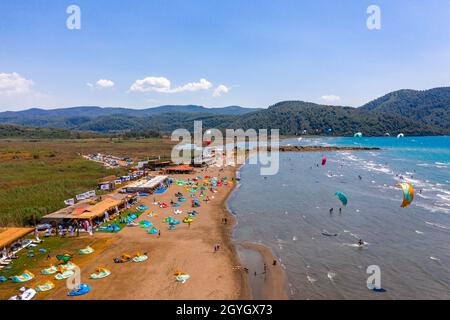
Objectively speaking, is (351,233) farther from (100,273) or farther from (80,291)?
(80,291)

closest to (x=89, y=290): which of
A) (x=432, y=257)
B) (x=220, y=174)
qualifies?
(x=432, y=257)

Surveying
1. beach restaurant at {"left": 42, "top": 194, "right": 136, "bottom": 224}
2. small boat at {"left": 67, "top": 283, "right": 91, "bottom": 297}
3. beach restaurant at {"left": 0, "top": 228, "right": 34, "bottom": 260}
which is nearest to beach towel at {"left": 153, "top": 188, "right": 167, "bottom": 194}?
beach restaurant at {"left": 42, "top": 194, "right": 136, "bottom": 224}

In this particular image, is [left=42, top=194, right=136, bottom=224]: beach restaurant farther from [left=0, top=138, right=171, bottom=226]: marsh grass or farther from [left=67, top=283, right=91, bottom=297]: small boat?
[left=67, top=283, right=91, bottom=297]: small boat

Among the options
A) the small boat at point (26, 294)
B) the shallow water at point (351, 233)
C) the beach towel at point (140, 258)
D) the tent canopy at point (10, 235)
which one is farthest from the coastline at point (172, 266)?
the tent canopy at point (10, 235)

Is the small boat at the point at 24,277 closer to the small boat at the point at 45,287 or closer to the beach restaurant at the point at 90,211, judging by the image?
the small boat at the point at 45,287

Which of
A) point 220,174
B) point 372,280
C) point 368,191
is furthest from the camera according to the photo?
point 220,174

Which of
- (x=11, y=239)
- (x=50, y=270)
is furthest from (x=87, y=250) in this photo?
(x=11, y=239)

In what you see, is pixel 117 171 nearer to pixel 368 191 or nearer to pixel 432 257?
pixel 368 191
